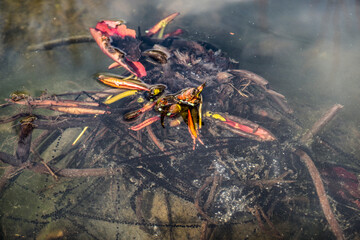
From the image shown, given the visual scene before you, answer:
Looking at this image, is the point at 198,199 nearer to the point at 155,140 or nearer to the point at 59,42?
the point at 155,140

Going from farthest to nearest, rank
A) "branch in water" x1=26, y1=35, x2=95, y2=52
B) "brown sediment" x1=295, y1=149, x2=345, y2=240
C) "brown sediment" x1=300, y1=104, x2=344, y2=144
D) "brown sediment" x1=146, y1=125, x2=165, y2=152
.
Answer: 1. "branch in water" x1=26, y1=35, x2=95, y2=52
2. "brown sediment" x1=300, y1=104, x2=344, y2=144
3. "brown sediment" x1=146, y1=125, x2=165, y2=152
4. "brown sediment" x1=295, y1=149, x2=345, y2=240

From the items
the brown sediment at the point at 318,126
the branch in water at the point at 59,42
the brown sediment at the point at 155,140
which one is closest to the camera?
the brown sediment at the point at 155,140

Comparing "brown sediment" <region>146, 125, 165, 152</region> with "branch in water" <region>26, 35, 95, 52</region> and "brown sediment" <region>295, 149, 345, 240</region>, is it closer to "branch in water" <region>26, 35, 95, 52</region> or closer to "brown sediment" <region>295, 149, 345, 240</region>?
"brown sediment" <region>295, 149, 345, 240</region>

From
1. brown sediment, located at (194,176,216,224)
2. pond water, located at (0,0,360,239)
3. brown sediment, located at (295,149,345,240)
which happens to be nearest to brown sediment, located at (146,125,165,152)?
pond water, located at (0,0,360,239)

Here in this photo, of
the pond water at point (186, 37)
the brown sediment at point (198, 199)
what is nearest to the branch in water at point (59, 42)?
the pond water at point (186, 37)

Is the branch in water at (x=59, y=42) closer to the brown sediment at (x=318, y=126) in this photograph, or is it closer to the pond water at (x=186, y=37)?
the pond water at (x=186, y=37)
